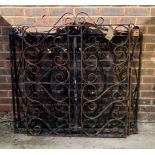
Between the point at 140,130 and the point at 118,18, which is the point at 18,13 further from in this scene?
the point at 140,130

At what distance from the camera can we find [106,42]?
3902 mm

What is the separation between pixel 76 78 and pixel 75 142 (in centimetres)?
68

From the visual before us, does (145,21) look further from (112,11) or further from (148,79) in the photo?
(148,79)

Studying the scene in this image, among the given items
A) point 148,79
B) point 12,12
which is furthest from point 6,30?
point 148,79

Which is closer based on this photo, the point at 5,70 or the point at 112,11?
the point at 112,11

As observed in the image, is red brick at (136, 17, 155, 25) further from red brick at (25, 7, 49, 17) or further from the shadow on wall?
the shadow on wall

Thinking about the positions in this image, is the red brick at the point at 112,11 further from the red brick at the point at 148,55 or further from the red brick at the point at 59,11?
the red brick at the point at 148,55

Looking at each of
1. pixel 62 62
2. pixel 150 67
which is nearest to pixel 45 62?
pixel 62 62

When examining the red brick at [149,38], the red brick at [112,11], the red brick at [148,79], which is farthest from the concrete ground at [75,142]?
the red brick at [112,11]

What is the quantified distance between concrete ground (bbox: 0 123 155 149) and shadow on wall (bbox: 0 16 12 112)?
0.38 meters

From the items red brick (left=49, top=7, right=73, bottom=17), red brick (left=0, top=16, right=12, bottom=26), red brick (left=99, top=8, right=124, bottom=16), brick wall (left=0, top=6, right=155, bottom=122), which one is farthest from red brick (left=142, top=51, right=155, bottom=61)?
red brick (left=0, top=16, right=12, bottom=26)

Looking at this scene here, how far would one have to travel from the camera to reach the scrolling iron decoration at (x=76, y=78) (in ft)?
12.5

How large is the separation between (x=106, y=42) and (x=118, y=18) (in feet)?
0.93

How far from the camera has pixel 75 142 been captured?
3877 mm
